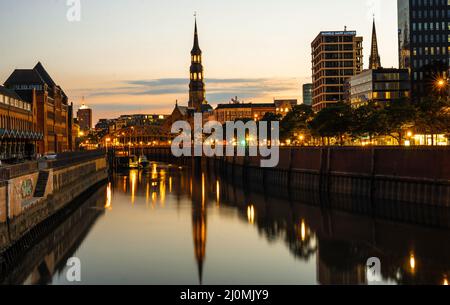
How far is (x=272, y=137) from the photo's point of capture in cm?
15950

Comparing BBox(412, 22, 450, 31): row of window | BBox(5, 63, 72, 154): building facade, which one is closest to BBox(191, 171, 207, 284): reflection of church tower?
BBox(5, 63, 72, 154): building facade

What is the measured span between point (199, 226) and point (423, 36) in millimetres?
124414

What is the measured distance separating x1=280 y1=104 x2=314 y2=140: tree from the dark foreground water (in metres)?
62.6

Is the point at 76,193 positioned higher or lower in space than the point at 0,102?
lower

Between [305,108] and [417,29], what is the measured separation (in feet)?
145

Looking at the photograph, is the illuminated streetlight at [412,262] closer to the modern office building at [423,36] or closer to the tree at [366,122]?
the tree at [366,122]

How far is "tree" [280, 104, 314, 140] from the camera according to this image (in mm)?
142125

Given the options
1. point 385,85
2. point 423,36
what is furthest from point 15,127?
point 423,36

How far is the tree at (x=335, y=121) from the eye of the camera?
114500 millimetres

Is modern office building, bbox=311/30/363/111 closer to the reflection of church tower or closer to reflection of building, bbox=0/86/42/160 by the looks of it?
the reflection of church tower
